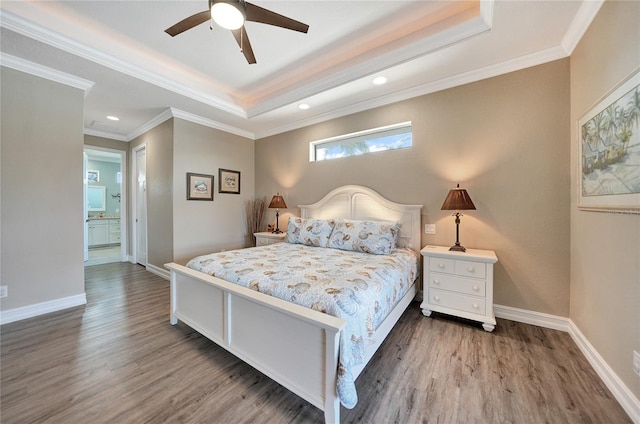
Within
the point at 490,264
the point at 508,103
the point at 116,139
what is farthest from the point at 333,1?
the point at 116,139

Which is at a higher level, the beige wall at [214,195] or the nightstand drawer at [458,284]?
the beige wall at [214,195]

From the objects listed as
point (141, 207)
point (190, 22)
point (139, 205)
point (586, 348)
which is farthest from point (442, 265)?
point (139, 205)

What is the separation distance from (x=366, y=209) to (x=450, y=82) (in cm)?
183

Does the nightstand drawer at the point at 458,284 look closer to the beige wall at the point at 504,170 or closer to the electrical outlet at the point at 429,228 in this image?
the beige wall at the point at 504,170

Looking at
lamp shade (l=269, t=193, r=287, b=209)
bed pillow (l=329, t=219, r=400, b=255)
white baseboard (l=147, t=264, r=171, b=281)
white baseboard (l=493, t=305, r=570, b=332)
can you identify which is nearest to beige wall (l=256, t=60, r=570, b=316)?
white baseboard (l=493, t=305, r=570, b=332)

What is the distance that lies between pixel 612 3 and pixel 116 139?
280 inches

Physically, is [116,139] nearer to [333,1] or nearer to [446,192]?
[333,1]

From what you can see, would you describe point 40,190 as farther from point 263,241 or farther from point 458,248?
point 458,248

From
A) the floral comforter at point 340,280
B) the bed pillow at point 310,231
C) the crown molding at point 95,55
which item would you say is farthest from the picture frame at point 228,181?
the floral comforter at point 340,280

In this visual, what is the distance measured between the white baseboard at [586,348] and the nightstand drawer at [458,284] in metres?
0.57

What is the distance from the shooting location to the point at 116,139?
4.93 meters

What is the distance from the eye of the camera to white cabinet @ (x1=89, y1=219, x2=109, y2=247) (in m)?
6.48

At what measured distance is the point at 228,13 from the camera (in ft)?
5.15

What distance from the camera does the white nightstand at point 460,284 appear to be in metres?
2.22
